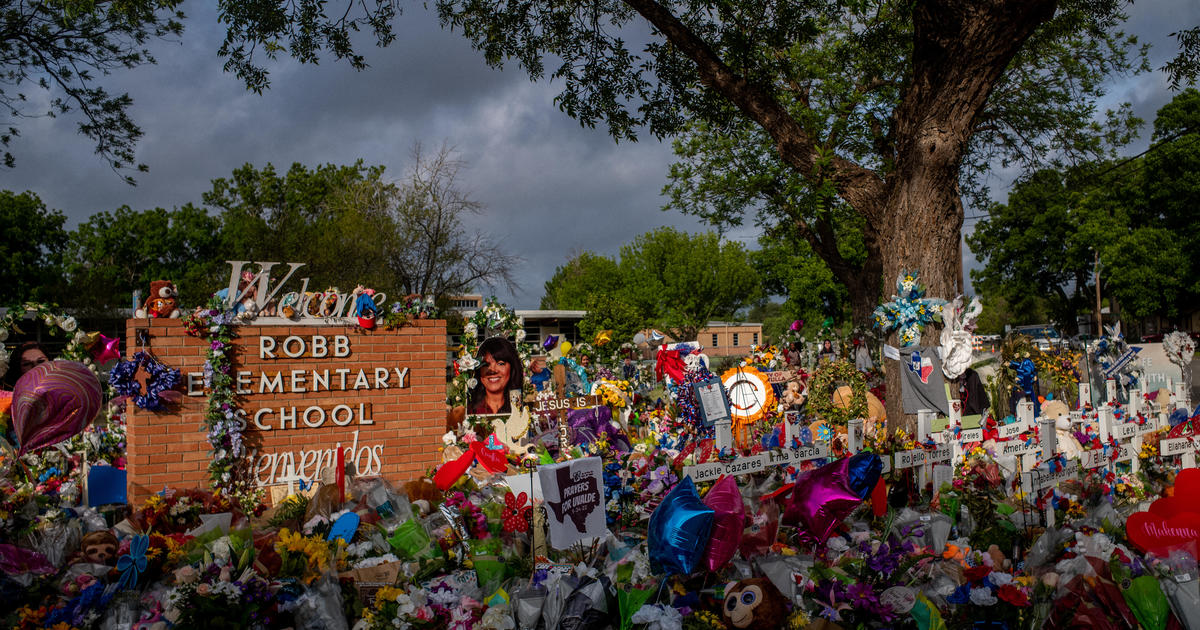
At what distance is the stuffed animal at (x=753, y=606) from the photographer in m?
3.30

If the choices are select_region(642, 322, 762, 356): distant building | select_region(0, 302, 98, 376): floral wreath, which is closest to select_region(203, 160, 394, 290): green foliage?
select_region(0, 302, 98, 376): floral wreath

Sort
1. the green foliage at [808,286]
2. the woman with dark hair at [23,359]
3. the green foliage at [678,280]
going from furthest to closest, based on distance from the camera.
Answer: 1. the green foliage at [678,280]
2. the green foliage at [808,286]
3. the woman with dark hair at [23,359]

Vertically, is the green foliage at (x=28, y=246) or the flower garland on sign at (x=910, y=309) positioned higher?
the green foliage at (x=28, y=246)

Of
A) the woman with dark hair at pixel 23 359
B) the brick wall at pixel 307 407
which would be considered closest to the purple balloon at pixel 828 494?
the brick wall at pixel 307 407

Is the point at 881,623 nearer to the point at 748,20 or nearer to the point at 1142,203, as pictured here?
the point at 748,20

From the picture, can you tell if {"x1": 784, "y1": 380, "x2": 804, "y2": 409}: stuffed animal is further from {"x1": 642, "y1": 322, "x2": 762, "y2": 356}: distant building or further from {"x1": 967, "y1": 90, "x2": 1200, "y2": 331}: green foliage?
{"x1": 642, "y1": 322, "x2": 762, "y2": 356}: distant building

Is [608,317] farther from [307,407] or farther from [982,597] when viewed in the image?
[982,597]

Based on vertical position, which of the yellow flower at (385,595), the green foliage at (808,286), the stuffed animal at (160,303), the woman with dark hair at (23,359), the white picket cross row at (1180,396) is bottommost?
the yellow flower at (385,595)

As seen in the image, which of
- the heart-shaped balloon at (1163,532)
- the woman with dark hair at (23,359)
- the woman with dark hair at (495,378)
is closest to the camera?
the heart-shaped balloon at (1163,532)

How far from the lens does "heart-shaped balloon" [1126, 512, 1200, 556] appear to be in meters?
3.68

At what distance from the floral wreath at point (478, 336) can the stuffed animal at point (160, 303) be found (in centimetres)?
325

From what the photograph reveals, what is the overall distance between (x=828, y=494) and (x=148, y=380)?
5754 mm

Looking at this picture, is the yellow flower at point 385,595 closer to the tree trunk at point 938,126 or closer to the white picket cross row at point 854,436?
the white picket cross row at point 854,436

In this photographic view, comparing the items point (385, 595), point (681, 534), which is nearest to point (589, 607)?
point (681, 534)
